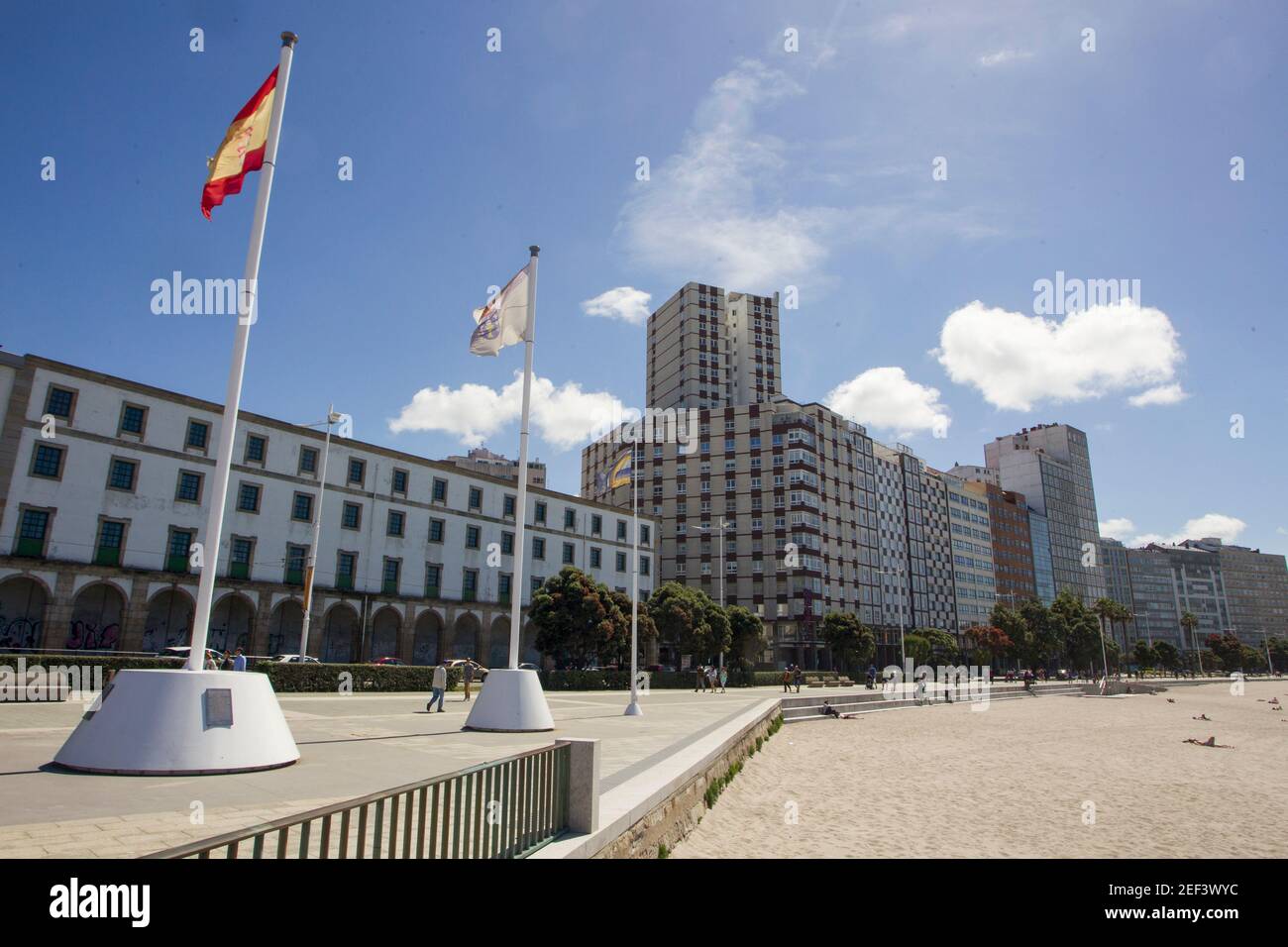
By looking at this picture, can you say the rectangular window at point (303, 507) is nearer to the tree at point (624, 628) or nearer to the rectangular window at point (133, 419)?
the rectangular window at point (133, 419)

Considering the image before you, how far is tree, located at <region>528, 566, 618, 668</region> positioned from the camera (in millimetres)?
47969

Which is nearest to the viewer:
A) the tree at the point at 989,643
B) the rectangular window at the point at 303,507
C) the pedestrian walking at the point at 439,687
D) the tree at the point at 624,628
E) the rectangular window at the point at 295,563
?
the pedestrian walking at the point at 439,687

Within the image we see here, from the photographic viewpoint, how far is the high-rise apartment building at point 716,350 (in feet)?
355

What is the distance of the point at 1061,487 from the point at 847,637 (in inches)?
4069

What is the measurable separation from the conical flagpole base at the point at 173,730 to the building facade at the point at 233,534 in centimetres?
2118

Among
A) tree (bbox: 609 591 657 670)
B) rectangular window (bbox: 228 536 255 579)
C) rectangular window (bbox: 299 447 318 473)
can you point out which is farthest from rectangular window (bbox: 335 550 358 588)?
tree (bbox: 609 591 657 670)

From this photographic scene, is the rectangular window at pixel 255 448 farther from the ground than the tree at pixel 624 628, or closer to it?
farther from the ground

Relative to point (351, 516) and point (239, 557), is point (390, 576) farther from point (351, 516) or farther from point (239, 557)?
point (239, 557)

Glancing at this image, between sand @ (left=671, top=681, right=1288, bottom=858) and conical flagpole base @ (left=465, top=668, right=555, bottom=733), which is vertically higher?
conical flagpole base @ (left=465, top=668, right=555, bottom=733)

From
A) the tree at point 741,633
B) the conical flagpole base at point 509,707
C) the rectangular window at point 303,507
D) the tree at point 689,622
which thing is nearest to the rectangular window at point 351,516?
the rectangular window at point 303,507

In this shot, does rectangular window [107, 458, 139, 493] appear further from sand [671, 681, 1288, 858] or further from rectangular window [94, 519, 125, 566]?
sand [671, 681, 1288, 858]

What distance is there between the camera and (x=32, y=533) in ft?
120

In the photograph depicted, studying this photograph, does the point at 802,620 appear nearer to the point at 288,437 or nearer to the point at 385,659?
the point at 385,659

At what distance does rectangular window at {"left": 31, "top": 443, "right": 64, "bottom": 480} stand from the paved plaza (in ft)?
74.7
